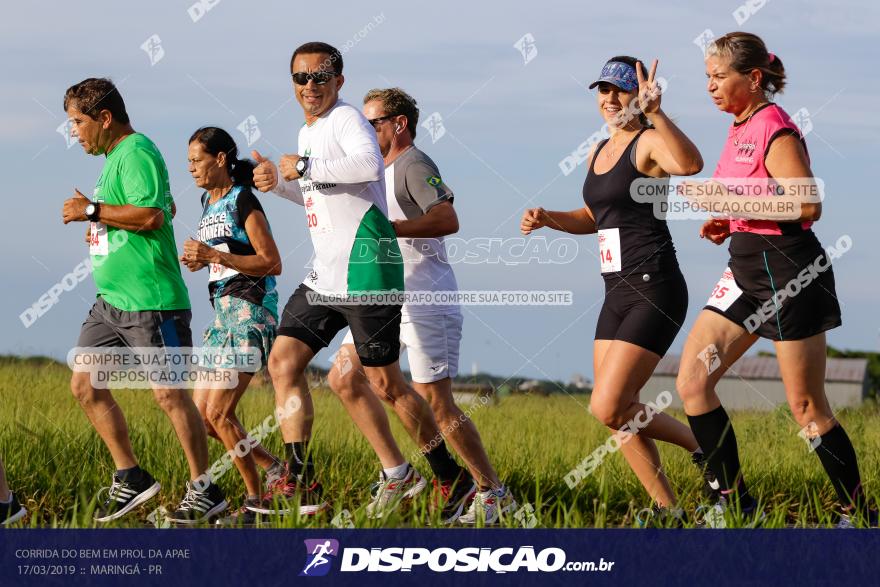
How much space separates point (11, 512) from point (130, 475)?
0.61 metres

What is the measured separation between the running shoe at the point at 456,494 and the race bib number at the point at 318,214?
1489 millimetres

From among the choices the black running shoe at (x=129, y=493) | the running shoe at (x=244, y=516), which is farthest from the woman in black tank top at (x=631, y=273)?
the black running shoe at (x=129, y=493)

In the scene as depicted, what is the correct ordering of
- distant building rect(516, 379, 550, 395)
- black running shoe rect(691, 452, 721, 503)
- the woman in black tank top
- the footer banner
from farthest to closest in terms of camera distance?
1. distant building rect(516, 379, 550, 395)
2. black running shoe rect(691, 452, 721, 503)
3. the woman in black tank top
4. the footer banner

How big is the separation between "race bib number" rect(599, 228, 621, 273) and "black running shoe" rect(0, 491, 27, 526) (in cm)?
323

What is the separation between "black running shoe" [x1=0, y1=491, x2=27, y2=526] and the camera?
5.93 metres

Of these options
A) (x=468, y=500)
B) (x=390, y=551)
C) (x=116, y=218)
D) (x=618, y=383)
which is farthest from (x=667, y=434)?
(x=116, y=218)

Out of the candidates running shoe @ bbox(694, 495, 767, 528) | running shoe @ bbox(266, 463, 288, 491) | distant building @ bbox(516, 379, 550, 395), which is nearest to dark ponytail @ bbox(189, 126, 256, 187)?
running shoe @ bbox(266, 463, 288, 491)

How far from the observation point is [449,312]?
253 inches

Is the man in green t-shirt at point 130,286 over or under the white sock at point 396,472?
over

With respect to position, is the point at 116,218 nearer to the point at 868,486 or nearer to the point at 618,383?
the point at 618,383

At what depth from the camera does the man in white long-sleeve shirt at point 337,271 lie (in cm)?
588

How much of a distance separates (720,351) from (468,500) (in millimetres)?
1664

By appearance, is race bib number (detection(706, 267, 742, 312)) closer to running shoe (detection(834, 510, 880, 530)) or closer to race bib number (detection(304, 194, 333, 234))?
running shoe (detection(834, 510, 880, 530))

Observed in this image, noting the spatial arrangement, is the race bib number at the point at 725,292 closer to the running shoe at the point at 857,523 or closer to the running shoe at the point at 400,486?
the running shoe at the point at 857,523
